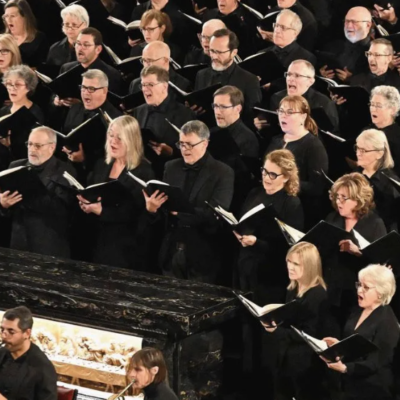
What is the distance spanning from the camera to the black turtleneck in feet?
20.2

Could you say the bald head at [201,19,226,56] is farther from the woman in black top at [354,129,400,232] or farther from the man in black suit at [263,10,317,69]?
the woman in black top at [354,129,400,232]

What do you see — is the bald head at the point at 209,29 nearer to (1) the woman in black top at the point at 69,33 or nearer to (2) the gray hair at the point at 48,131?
(1) the woman in black top at the point at 69,33

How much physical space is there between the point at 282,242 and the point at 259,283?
281 mm

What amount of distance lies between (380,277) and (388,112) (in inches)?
66.0

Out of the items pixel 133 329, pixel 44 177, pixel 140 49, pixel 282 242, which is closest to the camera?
pixel 133 329

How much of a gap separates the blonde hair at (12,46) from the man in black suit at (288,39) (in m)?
1.87

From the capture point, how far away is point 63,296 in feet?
23.4

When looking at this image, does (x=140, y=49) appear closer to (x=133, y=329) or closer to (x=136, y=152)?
(x=136, y=152)

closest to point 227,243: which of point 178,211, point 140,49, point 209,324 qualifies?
point 178,211

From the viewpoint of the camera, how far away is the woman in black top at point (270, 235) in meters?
7.58

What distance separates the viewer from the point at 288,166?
7582 mm

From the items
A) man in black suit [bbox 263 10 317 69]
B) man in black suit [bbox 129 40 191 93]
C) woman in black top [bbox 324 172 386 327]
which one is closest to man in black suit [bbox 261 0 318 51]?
man in black suit [bbox 263 10 317 69]

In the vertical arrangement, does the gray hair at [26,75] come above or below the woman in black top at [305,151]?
below

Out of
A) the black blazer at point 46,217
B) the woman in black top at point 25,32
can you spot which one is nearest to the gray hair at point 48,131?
the black blazer at point 46,217
